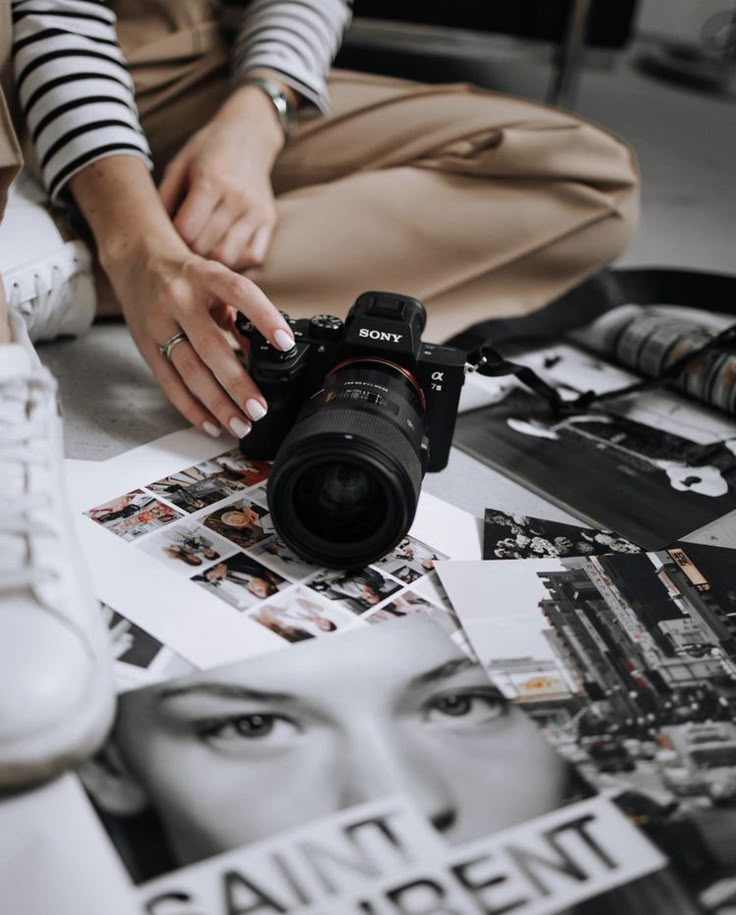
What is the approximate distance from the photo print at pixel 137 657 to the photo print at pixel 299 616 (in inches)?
2.6

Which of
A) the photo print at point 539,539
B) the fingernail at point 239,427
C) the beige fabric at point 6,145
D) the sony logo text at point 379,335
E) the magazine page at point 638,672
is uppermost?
the beige fabric at point 6,145

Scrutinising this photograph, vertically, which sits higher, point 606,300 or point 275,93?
point 275,93

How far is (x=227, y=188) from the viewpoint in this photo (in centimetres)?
86

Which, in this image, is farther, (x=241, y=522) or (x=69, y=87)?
(x=69, y=87)

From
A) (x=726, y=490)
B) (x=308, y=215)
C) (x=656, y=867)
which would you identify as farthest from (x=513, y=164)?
(x=656, y=867)

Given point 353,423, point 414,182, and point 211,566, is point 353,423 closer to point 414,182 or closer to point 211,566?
point 211,566

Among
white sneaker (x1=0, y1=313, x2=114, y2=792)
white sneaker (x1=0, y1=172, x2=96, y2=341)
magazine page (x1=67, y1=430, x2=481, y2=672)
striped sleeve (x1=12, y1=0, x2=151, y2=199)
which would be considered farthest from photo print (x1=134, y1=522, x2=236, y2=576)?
striped sleeve (x1=12, y1=0, x2=151, y2=199)

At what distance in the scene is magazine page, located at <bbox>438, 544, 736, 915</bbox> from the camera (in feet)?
1.66

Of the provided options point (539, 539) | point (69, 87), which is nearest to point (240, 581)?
point (539, 539)

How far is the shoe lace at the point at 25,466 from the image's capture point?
0.50 metres

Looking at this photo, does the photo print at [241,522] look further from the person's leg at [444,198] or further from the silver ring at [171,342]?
the person's leg at [444,198]

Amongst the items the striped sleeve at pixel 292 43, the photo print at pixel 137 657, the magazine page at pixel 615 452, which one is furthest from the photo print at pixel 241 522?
the striped sleeve at pixel 292 43

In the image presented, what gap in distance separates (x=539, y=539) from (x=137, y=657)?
0.32 metres

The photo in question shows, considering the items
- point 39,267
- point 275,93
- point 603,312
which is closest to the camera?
point 39,267
